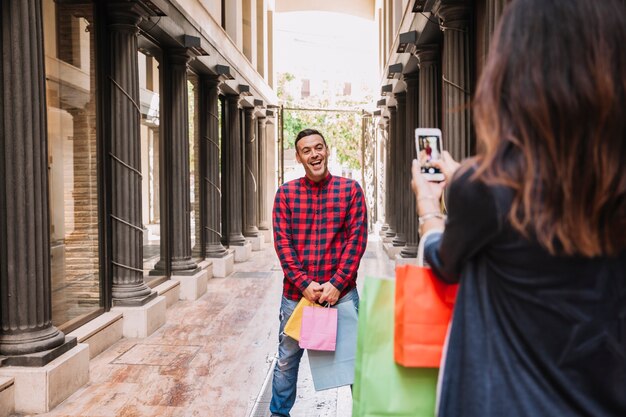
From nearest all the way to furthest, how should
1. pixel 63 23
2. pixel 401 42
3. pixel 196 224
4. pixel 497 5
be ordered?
pixel 497 5 < pixel 63 23 < pixel 401 42 < pixel 196 224

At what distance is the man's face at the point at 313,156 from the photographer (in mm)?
3965

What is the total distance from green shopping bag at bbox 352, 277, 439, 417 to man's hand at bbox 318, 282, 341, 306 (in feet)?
6.57

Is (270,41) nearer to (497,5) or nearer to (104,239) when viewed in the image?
(104,239)

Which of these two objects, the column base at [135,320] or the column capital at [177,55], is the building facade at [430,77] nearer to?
the column capital at [177,55]

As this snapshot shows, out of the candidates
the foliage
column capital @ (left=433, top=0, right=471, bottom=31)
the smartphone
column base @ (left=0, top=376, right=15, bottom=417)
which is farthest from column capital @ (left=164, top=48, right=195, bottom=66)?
the foliage

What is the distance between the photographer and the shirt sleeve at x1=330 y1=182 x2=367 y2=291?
3.87 meters

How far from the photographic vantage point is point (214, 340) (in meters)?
7.46

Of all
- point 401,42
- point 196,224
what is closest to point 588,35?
point 401,42

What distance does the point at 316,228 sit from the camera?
3.98 meters

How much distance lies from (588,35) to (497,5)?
4042 mm

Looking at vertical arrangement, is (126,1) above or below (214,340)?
above

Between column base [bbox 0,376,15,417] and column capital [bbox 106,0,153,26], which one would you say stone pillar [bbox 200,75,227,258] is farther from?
column base [bbox 0,376,15,417]

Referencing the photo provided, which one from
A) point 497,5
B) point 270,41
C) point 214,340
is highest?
point 270,41

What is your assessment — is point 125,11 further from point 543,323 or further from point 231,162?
point 231,162
